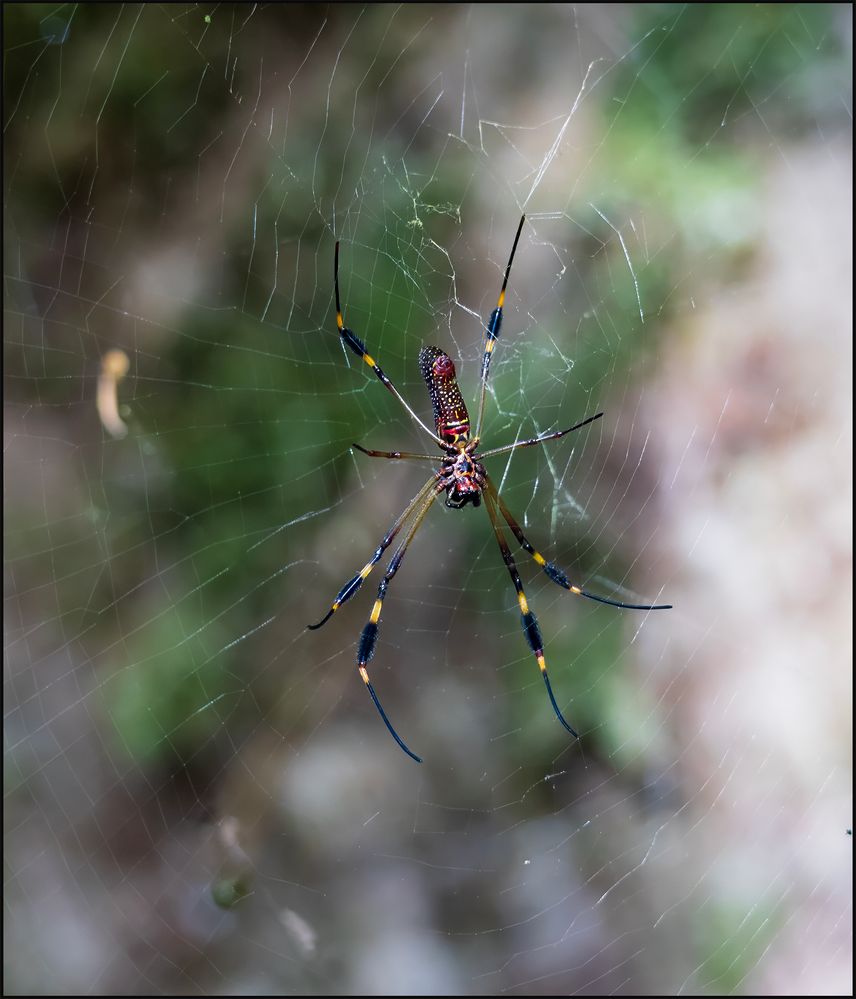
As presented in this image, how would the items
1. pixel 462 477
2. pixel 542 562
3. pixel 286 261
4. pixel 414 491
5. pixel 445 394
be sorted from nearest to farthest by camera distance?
pixel 445 394 < pixel 542 562 < pixel 462 477 < pixel 286 261 < pixel 414 491

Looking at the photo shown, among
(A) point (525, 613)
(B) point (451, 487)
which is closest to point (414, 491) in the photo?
(B) point (451, 487)

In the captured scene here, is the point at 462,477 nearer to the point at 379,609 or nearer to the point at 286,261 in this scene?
the point at 379,609

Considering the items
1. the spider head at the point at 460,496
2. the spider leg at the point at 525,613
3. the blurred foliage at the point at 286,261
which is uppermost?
the blurred foliage at the point at 286,261

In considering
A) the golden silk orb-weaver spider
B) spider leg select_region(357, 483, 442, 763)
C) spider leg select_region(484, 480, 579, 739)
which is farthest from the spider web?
spider leg select_region(484, 480, 579, 739)

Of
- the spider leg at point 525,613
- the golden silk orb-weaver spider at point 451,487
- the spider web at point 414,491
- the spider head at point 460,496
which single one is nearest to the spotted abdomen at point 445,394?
the golden silk orb-weaver spider at point 451,487

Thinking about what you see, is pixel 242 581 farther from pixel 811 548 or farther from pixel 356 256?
pixel 811 548

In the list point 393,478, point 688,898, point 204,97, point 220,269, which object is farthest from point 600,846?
point 204,97

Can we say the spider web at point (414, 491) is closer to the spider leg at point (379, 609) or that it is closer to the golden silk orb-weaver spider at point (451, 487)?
the spider leg at point (379, 609)
